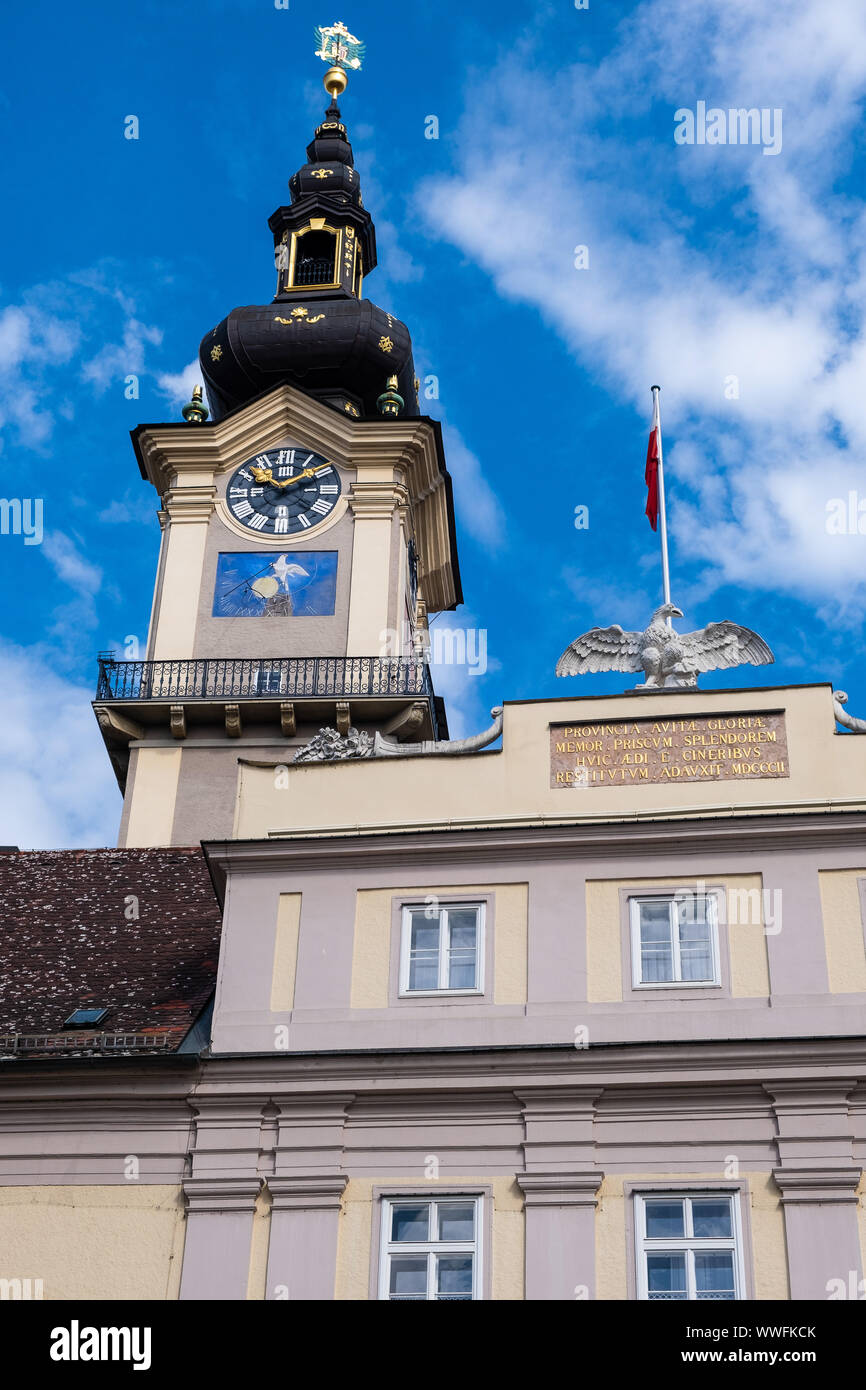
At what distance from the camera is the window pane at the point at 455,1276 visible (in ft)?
57.5

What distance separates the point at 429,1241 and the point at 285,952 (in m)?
3.22

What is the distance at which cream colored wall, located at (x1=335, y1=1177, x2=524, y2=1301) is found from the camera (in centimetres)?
1755

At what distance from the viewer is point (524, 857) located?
2002 cm

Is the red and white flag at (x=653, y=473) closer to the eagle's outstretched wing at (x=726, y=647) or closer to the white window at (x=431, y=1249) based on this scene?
the eagle's outstretched wing at (x=726, y=647)

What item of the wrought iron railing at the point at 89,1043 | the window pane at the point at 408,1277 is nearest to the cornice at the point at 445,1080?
the wrought iron railing at the point at 89,1043

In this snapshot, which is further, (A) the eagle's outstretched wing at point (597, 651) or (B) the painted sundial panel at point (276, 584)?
(B) the painted sundial panel at point (276, 584)

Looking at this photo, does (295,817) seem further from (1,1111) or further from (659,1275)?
(659,1275)

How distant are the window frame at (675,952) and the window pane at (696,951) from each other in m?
0.05

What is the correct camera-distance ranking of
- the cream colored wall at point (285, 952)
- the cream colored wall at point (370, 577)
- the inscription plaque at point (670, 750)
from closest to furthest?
the cream colored wall at point (285, 952) → the inscription plaque at point (670, 750) → the cream colored wall at point (370, 577)

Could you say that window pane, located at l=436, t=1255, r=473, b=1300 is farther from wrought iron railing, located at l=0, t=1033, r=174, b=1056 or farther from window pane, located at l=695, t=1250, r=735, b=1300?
wrought iron railing, located at l=0, t=1033, r=174, b=1056

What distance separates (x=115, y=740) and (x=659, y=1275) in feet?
57.0

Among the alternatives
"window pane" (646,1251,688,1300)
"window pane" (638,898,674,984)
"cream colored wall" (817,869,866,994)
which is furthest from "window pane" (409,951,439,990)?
"cream colored wall" (817,869,866,994)

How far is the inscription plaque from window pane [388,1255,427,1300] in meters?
4.91

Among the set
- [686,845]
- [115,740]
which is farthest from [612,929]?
[115,740]
